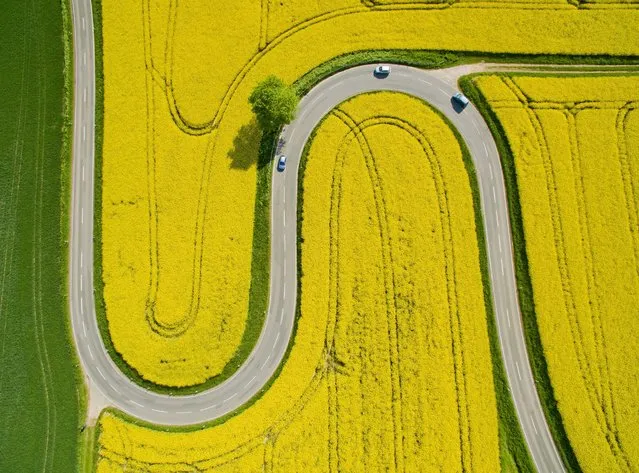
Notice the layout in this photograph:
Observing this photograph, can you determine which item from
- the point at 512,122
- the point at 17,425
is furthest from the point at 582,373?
the point at 17,425

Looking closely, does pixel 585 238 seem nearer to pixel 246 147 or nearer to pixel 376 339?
A: pixel 376 339

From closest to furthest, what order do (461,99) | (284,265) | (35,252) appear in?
1. (284,265)
2. (35,252)
3. (461,99)

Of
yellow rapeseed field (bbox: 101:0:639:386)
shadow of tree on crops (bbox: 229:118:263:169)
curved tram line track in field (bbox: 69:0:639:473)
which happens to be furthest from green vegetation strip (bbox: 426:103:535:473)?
shadow of tree on crops (bbox: 229:118:263:169)

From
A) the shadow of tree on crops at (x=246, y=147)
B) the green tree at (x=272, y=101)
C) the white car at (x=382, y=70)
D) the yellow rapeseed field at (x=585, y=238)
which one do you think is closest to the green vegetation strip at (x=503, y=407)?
the yellow rapeseed field at (x=585, y=238)

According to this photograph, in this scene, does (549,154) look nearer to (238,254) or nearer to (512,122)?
(512,122)

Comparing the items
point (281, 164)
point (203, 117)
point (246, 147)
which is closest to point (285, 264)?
point (281, 164)

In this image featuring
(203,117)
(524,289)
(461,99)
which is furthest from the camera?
(203,117)

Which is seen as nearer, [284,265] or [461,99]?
[284,265]
